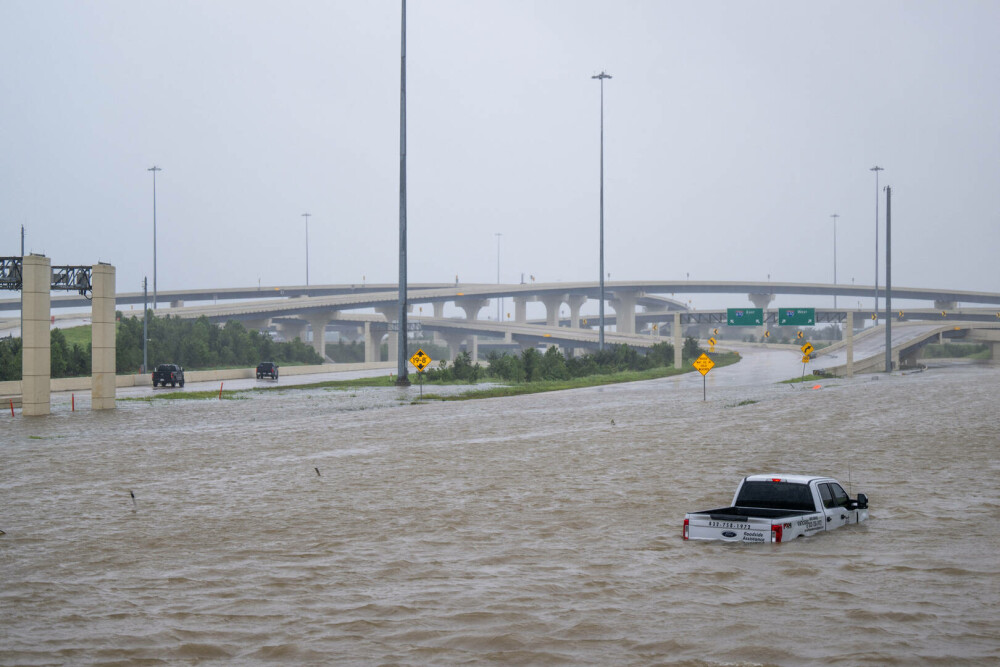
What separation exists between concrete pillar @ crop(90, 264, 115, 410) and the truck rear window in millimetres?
Answer: 35908

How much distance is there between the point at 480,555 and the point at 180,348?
85.6 metres

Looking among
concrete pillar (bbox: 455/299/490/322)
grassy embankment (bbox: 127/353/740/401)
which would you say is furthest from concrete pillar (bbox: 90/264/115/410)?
concrete pillar (bbox: 455/299/490/322)

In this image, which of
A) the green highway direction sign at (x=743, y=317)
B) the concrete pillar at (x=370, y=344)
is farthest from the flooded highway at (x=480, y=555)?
the concrete pillar at (x=370, y=344)

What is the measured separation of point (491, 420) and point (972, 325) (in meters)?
104

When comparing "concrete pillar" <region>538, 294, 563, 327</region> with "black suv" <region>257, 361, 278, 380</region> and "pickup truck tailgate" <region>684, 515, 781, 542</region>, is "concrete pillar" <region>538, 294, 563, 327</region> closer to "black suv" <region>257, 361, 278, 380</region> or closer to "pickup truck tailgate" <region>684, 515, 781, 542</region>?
"black suv" <region>257, 361, 278, 380</region>

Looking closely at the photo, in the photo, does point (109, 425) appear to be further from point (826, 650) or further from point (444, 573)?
point (826, 650)

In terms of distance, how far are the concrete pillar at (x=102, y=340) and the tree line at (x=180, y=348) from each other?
2725 centimetres

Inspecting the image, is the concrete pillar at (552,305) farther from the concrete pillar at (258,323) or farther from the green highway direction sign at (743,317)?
the green highway direction sign at (743,317)

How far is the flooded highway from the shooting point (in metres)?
10.4

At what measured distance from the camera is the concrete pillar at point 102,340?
4462cm

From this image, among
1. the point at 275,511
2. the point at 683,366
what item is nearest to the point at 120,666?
the point at 275,511

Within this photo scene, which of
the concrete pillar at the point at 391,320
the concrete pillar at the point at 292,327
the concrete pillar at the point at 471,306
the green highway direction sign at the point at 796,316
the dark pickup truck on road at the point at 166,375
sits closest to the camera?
the dark pickup truck on road at the point at 166,375

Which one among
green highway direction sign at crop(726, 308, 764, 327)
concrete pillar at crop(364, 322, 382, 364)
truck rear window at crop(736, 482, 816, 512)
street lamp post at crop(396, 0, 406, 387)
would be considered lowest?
concrete pillar at crop(364, 322, 382, 364)

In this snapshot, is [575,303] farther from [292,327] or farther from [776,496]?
[776,496]
